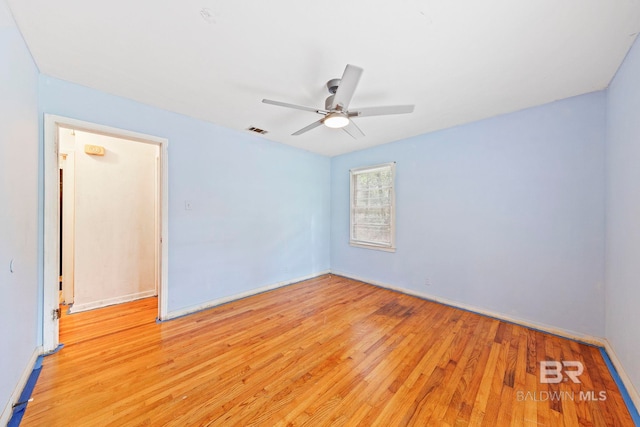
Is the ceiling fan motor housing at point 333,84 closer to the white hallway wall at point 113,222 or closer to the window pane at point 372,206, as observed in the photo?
the window pane at point 372,206

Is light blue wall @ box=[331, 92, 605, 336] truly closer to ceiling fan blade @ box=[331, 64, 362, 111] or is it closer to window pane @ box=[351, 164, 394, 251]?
window pane @ box=[351, 164, 394, 251]

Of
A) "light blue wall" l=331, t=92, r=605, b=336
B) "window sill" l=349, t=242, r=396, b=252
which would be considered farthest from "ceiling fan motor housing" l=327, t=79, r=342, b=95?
"window sill" l=349, t=242, r=396, b=252

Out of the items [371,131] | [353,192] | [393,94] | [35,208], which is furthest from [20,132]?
[353,192]

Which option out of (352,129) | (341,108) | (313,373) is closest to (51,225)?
(313,373)

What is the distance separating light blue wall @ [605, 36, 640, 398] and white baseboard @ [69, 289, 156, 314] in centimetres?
532

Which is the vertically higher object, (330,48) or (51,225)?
(330,48)

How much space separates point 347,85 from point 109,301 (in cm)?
420

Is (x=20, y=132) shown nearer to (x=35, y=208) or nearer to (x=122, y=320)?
(x=35, y=208)

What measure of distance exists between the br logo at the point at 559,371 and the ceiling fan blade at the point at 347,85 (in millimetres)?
2721

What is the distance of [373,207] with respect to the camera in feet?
14.1

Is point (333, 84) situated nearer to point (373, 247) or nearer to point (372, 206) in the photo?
point (372, 206)

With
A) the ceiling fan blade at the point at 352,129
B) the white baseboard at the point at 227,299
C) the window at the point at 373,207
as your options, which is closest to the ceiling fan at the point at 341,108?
the ceiling fan blade at the point at 352,129

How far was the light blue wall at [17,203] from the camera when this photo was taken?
1415mm

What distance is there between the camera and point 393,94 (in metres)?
2.40
